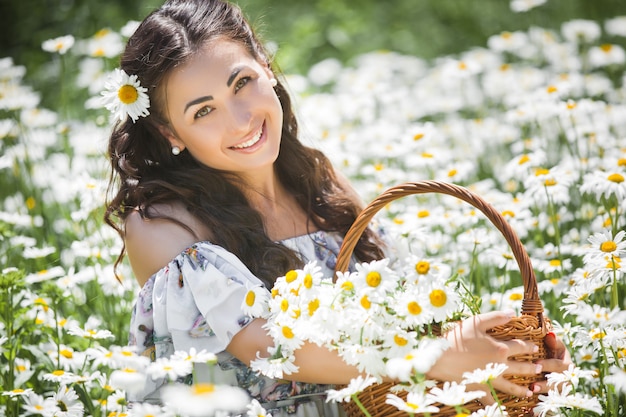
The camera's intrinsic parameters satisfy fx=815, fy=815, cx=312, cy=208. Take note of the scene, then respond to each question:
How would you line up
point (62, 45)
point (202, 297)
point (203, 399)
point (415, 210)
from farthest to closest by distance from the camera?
point (62, 45) → point (415, 210) → point (202, 297) → point (203, 399)

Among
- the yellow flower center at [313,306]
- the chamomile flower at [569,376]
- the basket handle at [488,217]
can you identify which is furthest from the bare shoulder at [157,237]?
the chamomile flower at [569,376]

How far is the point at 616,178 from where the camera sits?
201 centimetres

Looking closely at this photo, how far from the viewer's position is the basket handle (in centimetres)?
158

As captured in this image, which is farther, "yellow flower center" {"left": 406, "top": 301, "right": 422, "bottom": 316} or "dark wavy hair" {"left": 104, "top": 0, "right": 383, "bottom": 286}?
"dark wavy hair" {"left": 104, "top": 0, "right": 383, "bottom": 286}

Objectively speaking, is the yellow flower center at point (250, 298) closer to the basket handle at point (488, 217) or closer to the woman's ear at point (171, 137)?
the basket handle at point (488, 217)

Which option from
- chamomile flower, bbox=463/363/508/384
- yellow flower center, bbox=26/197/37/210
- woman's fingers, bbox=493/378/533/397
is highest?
yellow flower center, bbox=26/197/37/210

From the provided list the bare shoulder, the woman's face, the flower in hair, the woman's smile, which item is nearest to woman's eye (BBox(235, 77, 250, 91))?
the woman's face

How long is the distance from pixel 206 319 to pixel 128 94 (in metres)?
0.58

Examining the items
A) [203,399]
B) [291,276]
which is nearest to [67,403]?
[291,276]

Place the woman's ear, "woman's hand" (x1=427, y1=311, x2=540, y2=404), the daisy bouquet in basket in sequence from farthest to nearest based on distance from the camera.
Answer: the woman's ear < "woman's hand" (x1=427, y1=311, x2=540, y2=404) < the daisy bouquet in basket

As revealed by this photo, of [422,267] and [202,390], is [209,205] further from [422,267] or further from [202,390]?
[202,390]

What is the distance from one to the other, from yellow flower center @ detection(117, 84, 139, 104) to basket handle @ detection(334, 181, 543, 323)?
2.04 feet

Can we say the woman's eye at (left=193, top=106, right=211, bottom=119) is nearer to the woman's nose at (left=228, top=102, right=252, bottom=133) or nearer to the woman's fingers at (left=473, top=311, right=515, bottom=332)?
the woman's nose at (left=228, top=102, right=252, bottom=133)

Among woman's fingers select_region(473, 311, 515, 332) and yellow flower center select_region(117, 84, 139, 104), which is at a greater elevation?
yellow flower center select_region(117, 84, 139, 104)
